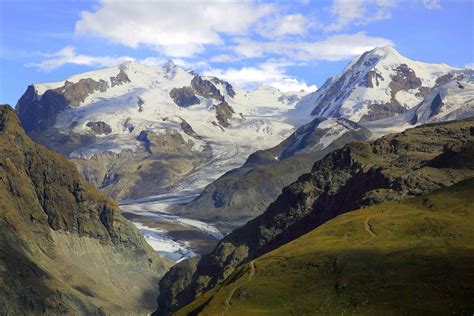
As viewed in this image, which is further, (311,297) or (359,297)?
(311,297)

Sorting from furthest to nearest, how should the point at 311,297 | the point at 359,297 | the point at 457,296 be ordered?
the point at 311,297 < the point at 359,297 < the point at 457,296

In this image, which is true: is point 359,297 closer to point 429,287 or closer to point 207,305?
point 429,287

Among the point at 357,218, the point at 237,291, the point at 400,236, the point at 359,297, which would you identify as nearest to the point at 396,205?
the point at 357,218

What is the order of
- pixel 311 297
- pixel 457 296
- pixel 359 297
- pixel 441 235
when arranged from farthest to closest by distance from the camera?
pixel 441 235 < pixel 311 297 < pixel 359 297 < pixel 457 296

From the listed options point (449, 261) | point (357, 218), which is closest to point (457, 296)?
point (449, 261)

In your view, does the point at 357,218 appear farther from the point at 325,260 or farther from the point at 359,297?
the point at 359,297

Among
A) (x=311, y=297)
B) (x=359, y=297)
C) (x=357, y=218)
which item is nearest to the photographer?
(x=359, y=297)
